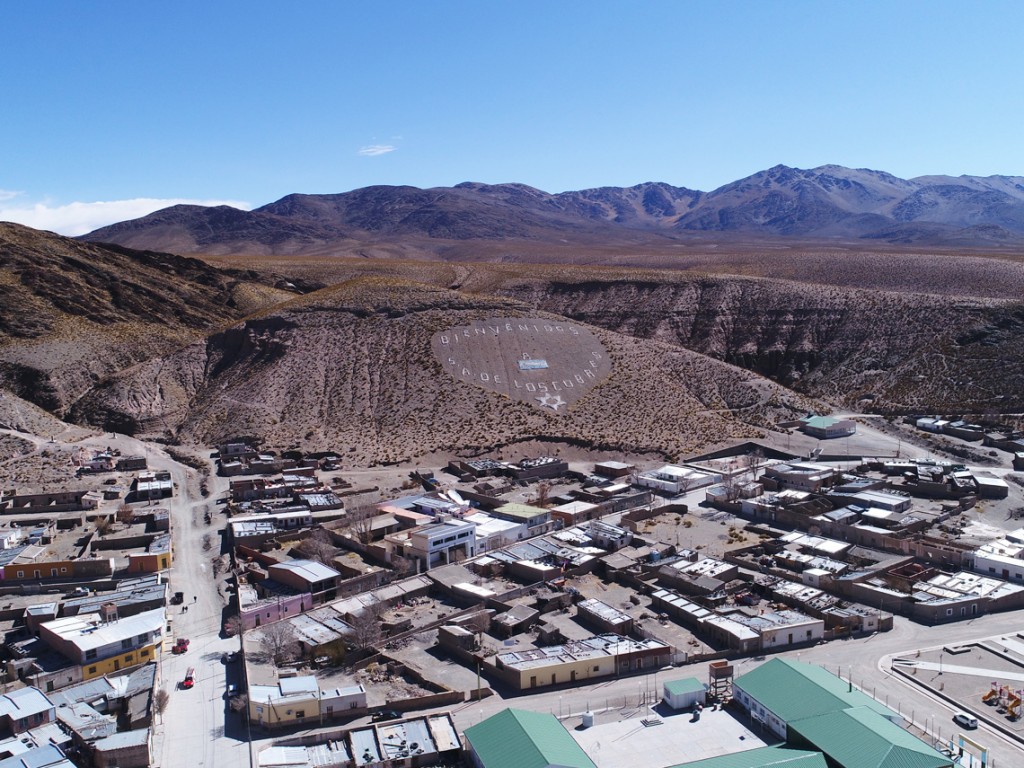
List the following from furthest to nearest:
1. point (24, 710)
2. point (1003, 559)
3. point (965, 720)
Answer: point (1003, 559)
point (24, 710)
point (965, 720)

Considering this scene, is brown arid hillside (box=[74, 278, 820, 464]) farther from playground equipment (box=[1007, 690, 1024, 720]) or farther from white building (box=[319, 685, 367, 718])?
playground equipment (box=[1007, 690, 1024, 720])

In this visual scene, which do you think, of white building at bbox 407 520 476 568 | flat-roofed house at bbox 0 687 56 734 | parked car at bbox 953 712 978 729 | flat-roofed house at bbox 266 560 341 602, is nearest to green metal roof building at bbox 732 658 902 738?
parked car at bbox 953 712 978 729

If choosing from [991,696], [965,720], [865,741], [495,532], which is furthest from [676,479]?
[865,741]

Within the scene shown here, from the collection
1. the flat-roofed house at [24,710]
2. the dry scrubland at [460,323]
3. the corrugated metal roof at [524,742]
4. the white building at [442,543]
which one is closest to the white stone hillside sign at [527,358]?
the dry scrubland at [460,323]

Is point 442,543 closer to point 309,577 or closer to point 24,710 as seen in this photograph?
point 309,577

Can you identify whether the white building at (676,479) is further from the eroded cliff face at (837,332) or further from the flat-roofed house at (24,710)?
the flat-roofed house at (24,710)

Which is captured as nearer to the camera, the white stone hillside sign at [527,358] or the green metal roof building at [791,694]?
the green metal roof building at [791,694]

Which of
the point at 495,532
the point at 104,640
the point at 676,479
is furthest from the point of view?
the point at 676,479
